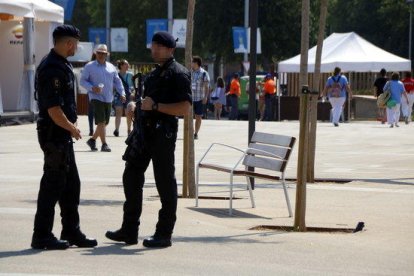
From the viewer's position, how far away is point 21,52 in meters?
31.6

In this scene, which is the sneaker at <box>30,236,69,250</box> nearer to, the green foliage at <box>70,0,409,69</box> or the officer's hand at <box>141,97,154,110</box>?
the officer's hand at <box>141,97,154,110</box>

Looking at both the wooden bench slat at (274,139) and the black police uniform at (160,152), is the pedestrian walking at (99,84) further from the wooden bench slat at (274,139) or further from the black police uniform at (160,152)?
the black police uniform at (160,152)

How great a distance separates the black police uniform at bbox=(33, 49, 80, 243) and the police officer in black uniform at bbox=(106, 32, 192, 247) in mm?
585

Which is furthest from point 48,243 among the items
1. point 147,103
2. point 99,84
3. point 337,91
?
point 337,91

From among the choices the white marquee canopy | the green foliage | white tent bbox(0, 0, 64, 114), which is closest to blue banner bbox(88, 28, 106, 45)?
the green foliage

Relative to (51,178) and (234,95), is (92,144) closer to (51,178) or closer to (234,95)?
(51,178)

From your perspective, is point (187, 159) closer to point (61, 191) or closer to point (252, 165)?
point (252, 165)

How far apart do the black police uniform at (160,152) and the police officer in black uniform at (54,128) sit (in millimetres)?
573

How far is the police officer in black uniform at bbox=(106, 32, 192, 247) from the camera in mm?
10164

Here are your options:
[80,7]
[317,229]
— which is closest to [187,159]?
[317,229]

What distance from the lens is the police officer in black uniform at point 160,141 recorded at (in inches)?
400

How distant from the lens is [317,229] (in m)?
11.7

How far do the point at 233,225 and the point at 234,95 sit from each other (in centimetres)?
3292

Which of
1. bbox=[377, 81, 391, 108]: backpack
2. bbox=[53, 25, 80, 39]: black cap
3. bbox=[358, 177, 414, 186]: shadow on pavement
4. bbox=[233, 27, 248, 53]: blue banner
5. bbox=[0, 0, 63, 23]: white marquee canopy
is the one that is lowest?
bbox=[358, 177, 414, 186]: shadow on pavement
